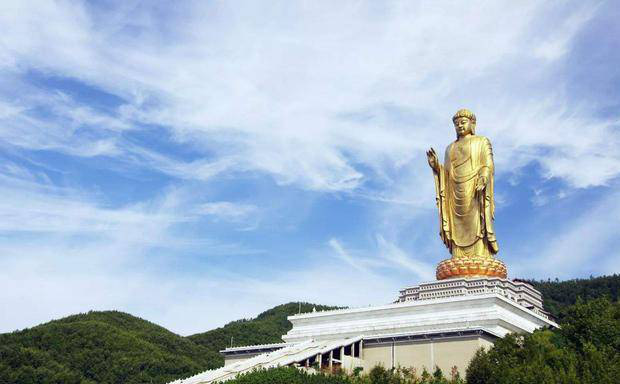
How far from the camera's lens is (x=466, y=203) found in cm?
3178

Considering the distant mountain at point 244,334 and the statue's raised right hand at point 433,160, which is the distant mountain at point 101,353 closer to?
the distant mountain at point 244,334

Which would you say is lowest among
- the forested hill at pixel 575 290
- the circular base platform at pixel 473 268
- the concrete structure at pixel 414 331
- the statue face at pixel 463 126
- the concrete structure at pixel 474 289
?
the concrete structure at pixel 414 331

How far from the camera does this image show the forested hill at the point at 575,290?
60.1m

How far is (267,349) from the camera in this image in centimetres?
2891

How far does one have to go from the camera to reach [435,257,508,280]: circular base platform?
29.9m

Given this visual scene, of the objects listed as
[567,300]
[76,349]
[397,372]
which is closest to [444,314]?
[397,372]

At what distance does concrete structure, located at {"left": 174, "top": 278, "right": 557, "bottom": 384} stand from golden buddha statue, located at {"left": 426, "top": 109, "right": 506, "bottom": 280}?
1.29 meters

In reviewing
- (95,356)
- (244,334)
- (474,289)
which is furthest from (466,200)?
(244,334)

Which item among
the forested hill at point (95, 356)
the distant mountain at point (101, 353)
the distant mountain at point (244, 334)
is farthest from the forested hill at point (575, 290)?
the forested hill at point (95, 356)

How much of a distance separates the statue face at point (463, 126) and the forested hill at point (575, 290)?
97.0 feet

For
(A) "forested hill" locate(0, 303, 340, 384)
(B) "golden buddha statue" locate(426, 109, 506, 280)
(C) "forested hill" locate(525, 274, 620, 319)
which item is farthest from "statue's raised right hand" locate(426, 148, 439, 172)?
(C) "forested hill" locate(525, 274, 620, 319)

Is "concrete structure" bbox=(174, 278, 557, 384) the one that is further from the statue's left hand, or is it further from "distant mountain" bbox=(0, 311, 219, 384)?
"distant mountain" bbox=(0, 311, 219, 384)

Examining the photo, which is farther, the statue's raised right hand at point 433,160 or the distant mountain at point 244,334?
the distant mountain at point 244,334

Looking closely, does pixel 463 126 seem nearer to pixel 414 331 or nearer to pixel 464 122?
pixel 464 122
